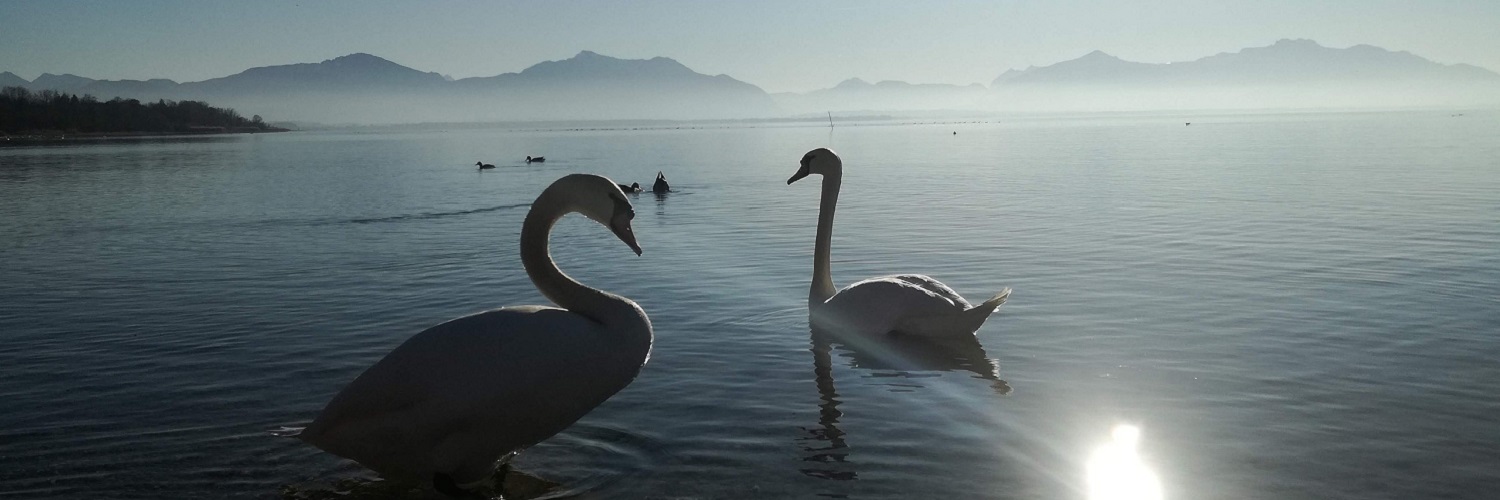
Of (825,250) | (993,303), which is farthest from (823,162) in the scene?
(993,303)

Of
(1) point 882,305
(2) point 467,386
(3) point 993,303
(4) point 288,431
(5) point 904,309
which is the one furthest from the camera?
(1) point 882,305

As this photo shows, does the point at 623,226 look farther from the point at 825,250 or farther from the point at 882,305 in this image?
the point at 825,250

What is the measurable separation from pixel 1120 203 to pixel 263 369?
60.0 ft

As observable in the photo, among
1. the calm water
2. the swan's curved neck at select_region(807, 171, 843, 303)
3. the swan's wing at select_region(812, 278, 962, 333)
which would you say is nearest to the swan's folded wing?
the calm water

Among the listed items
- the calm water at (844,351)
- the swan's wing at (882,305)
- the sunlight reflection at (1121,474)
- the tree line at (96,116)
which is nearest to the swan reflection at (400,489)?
the calm water at (844,351)

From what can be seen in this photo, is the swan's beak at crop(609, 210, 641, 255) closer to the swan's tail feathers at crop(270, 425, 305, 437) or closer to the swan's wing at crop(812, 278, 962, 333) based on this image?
the swan's tail feathers at crop(270, 425, 305, 437)

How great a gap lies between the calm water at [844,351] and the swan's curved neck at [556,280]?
1.03m

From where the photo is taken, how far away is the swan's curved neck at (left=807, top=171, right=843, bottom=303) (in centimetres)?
1076

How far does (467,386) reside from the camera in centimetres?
542

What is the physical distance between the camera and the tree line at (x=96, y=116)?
113413 millimetres

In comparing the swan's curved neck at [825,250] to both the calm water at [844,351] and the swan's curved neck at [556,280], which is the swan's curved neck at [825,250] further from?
the swan's curved neck at [556,280]

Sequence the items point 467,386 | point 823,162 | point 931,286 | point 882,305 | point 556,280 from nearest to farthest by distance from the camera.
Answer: point 467,386, point 556,280, point 882,305, point 931,286, point 823,162

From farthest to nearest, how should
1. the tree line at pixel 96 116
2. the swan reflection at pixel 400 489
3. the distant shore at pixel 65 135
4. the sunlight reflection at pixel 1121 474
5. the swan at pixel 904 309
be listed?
the tree line at pixel 96 116 → the distant shore at pixel 65 135 → the swan at pixel 904 309 → the swan reflection at pixel 400 489 → the sunlight reflection at pixel 1121 474

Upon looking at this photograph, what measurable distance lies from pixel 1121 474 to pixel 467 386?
3.67 meters
